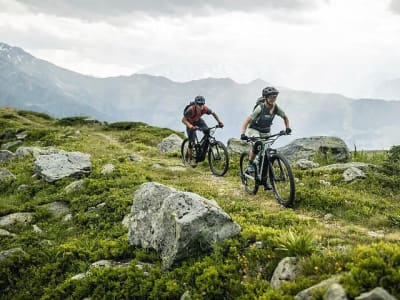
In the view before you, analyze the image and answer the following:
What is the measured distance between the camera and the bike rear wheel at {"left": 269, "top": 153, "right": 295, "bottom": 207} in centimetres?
1279

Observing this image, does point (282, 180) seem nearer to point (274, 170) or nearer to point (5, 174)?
point (274, 170)

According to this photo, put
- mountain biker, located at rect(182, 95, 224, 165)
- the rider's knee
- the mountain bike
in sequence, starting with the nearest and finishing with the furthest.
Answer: the mountain bike → the rider's knee → mountain biker, located at rect(182, 95, 224, 165)

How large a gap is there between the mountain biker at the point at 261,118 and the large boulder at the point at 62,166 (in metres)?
8.37

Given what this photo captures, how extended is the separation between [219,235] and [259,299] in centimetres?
248

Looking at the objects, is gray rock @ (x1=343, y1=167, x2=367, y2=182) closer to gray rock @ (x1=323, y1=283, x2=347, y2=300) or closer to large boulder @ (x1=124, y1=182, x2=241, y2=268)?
→ large boulder @ (x1=124, y1=182, x2=241, y2=268)

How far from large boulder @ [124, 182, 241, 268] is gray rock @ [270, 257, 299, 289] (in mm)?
1934

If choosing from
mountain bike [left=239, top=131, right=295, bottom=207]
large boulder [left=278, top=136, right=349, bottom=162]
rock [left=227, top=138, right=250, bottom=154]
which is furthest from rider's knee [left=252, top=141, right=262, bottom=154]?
rock [left=227, top=138, right=250, bottom=154]

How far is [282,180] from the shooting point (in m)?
13.5

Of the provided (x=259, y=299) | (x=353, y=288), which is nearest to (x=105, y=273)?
(x=259, y=299)

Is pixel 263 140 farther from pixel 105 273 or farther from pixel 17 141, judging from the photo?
pixel 17 141

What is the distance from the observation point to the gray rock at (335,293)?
6273 millimetres

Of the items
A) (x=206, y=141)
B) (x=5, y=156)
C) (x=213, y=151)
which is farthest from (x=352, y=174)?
(x=5, y=156)

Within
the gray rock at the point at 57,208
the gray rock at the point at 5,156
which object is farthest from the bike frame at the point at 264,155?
the gray rock at the point at 5,156

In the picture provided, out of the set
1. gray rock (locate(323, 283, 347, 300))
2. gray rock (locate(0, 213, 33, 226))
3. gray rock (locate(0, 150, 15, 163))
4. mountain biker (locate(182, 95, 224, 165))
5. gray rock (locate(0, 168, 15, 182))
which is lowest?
gray rock (locate(0, 213, 33, 226))
